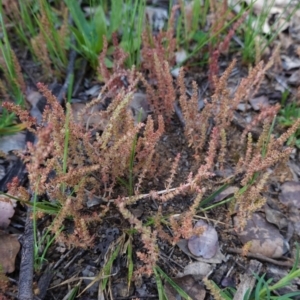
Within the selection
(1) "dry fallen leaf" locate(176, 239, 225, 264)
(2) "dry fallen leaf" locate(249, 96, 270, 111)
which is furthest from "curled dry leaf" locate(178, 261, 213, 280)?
(2) "dry fallen leaf" locate(249, 96, 270, 111)

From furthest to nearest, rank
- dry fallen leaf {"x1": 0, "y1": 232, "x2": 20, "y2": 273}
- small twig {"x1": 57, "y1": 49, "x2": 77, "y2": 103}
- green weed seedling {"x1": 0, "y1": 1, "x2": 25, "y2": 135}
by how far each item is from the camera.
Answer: small twig {"x1": 57, "y1": 49, "x2": 77, "y2": 103}
green weed seedling {"x1": 0, "y1": 1, "x2": 25, "y2": 135}
dry fallen leaf {"x1": 0, "y1": 232, "x2": 20, "y2": 273}

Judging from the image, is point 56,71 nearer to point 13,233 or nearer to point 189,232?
point 13,233

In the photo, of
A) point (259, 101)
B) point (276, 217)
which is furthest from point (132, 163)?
point (259, 101)

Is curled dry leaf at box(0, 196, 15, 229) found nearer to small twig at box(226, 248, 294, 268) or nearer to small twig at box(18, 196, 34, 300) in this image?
small twig at box(18, 196, 34, 300)

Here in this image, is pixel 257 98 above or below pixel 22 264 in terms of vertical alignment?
above

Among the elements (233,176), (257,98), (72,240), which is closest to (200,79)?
(257,98)
